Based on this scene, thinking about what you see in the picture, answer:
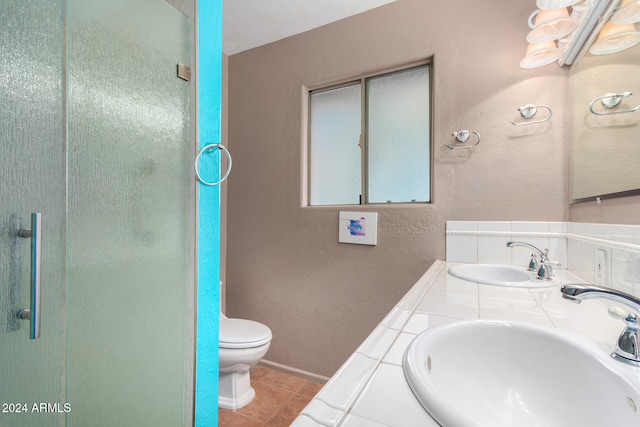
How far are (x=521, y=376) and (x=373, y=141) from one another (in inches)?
62.7

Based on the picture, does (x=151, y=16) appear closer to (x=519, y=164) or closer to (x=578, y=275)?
(x=519, y=164)

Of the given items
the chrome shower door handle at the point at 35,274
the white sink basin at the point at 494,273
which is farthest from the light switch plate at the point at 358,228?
the chrome shower door handle at the point at 35,274

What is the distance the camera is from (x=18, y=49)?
2.30 feet

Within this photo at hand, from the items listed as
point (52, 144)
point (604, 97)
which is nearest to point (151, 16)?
point (52, 144)

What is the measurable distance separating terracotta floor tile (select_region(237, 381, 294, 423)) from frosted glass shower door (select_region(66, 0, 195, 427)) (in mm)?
590

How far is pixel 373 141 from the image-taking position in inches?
77.8

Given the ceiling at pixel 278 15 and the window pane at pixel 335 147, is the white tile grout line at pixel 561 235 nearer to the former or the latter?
the window pane at pixel 335 147

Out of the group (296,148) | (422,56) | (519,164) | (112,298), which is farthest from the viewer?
(296,148)

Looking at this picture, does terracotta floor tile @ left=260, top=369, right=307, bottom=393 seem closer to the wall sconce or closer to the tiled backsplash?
the tiled backsplash

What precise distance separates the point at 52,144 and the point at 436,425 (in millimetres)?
1043

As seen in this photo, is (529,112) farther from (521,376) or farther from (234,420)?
(234,420)

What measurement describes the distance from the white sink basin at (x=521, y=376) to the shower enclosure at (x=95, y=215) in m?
0.90

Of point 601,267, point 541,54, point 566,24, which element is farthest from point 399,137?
point 601,267

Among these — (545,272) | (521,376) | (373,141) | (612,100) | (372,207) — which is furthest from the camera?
(373,141)
